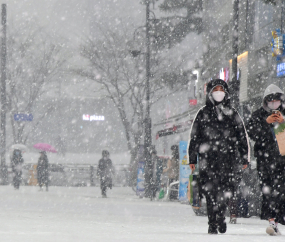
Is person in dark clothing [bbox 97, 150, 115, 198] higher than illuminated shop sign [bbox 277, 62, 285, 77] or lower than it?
lower

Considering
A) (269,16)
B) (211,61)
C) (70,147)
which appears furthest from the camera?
(70,147)

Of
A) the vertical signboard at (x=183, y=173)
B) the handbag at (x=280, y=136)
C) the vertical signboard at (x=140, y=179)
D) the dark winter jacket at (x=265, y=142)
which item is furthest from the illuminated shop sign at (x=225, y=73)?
the handbag at (x=280, y=136)

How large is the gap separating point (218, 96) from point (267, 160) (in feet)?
3.48

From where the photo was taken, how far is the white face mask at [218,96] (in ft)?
22.6

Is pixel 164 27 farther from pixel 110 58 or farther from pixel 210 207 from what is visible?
pixel 210 207

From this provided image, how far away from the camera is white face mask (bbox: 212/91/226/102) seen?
6891 mm

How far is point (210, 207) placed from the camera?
22.8ft

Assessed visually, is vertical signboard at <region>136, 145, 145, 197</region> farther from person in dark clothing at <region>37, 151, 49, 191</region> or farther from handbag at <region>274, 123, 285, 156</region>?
handbag at <region>274, 123, 285, 156</region>

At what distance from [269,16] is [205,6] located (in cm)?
1163

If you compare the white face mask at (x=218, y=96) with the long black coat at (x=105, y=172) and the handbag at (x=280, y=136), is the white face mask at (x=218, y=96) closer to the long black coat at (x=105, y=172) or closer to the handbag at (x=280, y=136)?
the handbag at (x=280, y=136)

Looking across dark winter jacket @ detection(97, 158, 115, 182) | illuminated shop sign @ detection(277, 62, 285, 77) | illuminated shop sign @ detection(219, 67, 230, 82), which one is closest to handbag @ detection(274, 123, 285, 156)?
illuminated shop sign @ detection(277, 62, 285, 77)

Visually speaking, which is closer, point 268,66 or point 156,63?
point 268,66

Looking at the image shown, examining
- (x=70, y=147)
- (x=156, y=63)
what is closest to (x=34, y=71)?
(x=156, y=63)

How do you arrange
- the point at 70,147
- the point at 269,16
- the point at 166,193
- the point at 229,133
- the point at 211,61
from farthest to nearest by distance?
the point at 70,147 → the point at 211,61 → the point at 269,16 → the point at 166,193 → the point at 229,133
